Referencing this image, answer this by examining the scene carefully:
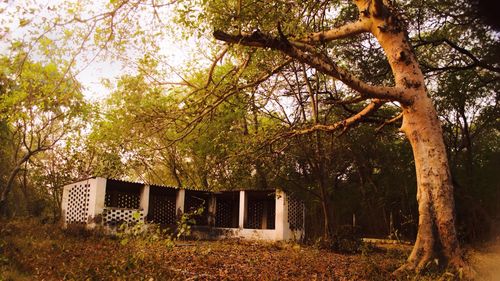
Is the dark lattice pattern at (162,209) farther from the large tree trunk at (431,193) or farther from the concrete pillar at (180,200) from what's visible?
the large tree trunk at (431,193)

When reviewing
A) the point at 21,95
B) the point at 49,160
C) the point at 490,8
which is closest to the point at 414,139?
the point at 490,8

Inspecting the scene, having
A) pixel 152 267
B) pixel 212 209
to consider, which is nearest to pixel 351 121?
pixel 152 267

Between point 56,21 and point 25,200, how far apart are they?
970 inches

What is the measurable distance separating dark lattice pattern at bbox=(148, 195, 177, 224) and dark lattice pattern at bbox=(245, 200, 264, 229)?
4.11 metres

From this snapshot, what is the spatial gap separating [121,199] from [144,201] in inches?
105

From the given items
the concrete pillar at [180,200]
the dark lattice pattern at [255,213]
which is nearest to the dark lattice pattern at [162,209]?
the concrete pillar at [180,200]

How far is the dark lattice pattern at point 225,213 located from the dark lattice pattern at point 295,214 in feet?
16.4

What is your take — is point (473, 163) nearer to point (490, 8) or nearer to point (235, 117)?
point (235, 117)

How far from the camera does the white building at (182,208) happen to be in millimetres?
15273

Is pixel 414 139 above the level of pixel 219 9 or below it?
below

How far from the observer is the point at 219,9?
7.05 metres

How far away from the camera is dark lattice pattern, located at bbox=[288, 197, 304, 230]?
677 inches

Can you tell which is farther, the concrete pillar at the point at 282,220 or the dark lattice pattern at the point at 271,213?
the dark lattice pattern at the point at 271,213

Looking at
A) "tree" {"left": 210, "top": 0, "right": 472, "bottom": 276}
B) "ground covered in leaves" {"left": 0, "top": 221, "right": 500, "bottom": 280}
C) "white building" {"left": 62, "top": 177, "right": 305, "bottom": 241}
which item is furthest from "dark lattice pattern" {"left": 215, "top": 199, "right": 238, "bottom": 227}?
"tree" {"left": 210, "top": 0, "right": 472, "bottom": 276}
